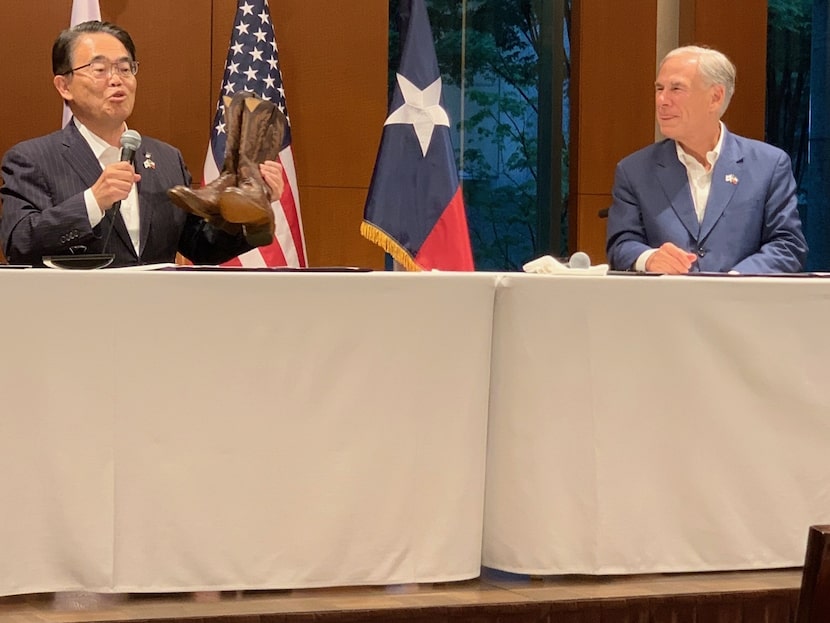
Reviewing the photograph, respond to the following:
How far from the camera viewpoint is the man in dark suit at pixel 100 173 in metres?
2.98

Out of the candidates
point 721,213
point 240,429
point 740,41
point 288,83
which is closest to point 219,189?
point 240,429

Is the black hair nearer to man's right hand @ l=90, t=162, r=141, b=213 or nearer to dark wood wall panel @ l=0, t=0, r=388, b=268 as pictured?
man's right hand @ l=90, t=162, r=141, b=213

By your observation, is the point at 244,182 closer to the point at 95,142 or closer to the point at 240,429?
the point at 95,142

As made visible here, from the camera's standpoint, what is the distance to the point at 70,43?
3125 mm

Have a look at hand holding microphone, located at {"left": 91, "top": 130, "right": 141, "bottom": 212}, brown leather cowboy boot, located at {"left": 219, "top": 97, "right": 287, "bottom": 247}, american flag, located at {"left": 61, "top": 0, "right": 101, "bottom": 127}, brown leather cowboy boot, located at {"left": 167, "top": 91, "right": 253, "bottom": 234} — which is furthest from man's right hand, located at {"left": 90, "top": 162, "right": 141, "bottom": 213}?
american flag, located at {"left": 61, "top": 0, "right": 101, "bottom": 127}

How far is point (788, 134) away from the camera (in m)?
6.29

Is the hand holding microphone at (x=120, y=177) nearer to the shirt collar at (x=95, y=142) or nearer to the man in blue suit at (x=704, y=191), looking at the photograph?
the shirt collar at (x=95, y=142)

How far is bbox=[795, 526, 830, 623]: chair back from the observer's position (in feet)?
3.56

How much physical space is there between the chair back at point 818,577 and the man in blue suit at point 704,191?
7.45ft

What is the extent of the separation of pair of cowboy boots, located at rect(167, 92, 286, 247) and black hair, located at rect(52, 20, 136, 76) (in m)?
0.58

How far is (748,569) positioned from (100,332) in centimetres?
136

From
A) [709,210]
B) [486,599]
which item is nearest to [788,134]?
[709,210]

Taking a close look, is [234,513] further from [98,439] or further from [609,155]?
[609,155]

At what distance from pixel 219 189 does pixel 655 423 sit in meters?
1.10
